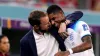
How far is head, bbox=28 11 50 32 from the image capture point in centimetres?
540

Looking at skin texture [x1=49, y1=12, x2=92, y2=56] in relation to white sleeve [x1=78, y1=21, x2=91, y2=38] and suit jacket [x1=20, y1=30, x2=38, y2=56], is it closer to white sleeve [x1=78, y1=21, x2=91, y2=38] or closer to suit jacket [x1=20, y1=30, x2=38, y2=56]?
white sleeve [x1=78, y1=21, x2=91, y2=38]

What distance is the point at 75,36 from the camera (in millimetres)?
5609

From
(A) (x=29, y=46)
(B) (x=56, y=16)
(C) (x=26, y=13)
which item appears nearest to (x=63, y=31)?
(B) (x=56, y=16)

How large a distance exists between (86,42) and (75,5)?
842cm

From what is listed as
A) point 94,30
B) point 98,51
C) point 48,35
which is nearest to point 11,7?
point 94,30

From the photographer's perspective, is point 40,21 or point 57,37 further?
point 57,37

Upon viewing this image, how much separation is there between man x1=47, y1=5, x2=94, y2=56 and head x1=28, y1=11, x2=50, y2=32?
10cm

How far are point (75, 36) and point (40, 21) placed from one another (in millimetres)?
464

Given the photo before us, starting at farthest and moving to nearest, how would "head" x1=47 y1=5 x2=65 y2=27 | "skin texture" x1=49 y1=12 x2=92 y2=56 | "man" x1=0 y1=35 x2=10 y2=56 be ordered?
1. "man" x1=0 y1=35 x2=10 y2=56
2. "head" x1=47 y1=5 x2=65 y2=27
3. "skin texture" x1=49 y1=12 x2=92 y2=56

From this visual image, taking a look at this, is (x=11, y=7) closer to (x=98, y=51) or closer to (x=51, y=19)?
(x=98, y=51)

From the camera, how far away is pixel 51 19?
18.0ft

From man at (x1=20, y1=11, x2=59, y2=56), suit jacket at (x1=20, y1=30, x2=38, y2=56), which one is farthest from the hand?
suit jacket at (x1=20, y1=30, x2=38, y2=56)

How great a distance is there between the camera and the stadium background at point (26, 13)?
36.4ft

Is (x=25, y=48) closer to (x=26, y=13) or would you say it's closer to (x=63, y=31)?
(x=63, y=31)
